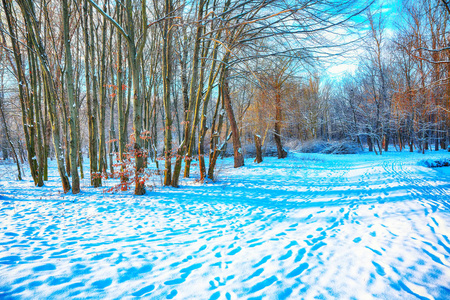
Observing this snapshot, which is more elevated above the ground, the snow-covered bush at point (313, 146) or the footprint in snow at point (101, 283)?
the snow-covered bush at point (313, 146)

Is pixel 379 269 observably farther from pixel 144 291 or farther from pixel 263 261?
pixel 144 291

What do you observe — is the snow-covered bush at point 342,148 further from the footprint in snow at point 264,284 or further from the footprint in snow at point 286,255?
the footprint in snow at point 264,284

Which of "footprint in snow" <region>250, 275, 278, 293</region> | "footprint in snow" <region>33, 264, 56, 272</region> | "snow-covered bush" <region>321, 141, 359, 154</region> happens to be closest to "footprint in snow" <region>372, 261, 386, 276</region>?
"footprint in snow" <region>250, 275, 278, 293</region>

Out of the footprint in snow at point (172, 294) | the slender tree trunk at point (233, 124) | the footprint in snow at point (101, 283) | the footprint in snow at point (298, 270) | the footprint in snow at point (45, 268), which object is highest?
the slender tree trunk at point (233, 124)

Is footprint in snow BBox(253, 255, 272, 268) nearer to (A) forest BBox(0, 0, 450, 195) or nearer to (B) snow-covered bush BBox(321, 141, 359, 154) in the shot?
(A) forest BBox(0, 0, 450, 195)

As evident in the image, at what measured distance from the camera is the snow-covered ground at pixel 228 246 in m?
1.97

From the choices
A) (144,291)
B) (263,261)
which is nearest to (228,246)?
(263,261)

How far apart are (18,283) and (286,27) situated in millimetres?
6097

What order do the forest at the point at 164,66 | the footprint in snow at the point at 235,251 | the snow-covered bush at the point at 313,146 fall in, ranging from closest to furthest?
the footprint in snow at the point at 235,251 < the forest at the point at 164,66 < the snow-covered bush at the point at 313,146

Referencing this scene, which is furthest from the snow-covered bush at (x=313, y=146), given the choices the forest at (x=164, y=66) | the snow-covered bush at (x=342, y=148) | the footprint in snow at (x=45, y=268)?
the footprint in snow at (x=45, y=268)

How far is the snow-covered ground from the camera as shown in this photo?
1.97 m

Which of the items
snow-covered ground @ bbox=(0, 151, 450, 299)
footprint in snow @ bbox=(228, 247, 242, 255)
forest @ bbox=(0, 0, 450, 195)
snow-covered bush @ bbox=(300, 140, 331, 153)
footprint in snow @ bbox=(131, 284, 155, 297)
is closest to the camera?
footprint in snow @ bbox=(131, 284, 155, 297)

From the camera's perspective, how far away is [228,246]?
3.05 m

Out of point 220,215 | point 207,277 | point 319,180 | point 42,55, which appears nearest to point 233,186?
point 220,215
